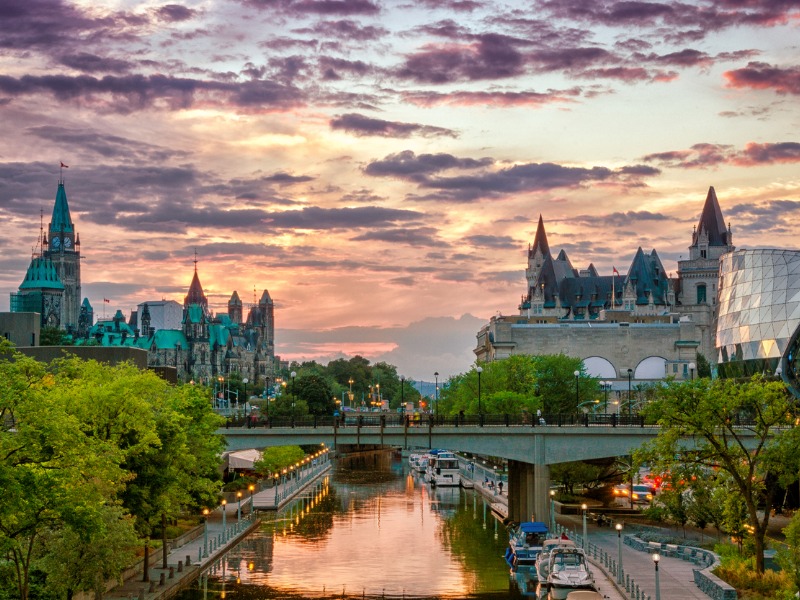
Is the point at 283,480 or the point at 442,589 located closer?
the point at 442,589

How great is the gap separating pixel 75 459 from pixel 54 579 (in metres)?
11.8

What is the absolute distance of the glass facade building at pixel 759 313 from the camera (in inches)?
4488

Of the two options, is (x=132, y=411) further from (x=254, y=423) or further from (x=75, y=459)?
(x=254, y=423)

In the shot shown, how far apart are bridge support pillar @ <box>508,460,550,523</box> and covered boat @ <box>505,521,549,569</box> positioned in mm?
6071

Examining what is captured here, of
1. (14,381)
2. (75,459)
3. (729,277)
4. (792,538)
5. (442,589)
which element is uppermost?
(729,277)

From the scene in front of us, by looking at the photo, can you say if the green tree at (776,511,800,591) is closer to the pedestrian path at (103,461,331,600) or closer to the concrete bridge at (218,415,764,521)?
the pedestrian path at (103,461,331,600)

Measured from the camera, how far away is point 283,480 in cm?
12438

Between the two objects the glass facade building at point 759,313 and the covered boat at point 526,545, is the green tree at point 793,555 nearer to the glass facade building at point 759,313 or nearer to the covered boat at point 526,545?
the covered boat at point 526,545

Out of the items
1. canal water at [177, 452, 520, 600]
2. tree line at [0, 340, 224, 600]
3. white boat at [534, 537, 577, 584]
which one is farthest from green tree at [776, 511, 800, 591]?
tree line at [0, 340, 224, 600]

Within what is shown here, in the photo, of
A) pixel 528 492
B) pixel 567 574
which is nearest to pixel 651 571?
pixel 567 574

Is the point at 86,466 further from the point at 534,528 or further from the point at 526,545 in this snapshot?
the point at 534,528

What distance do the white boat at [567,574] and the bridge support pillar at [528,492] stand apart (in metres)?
19.4

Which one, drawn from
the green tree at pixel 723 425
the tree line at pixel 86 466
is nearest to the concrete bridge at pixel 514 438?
the tree line at pixel 86 466

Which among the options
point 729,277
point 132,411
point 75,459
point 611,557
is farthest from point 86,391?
point 729,277
